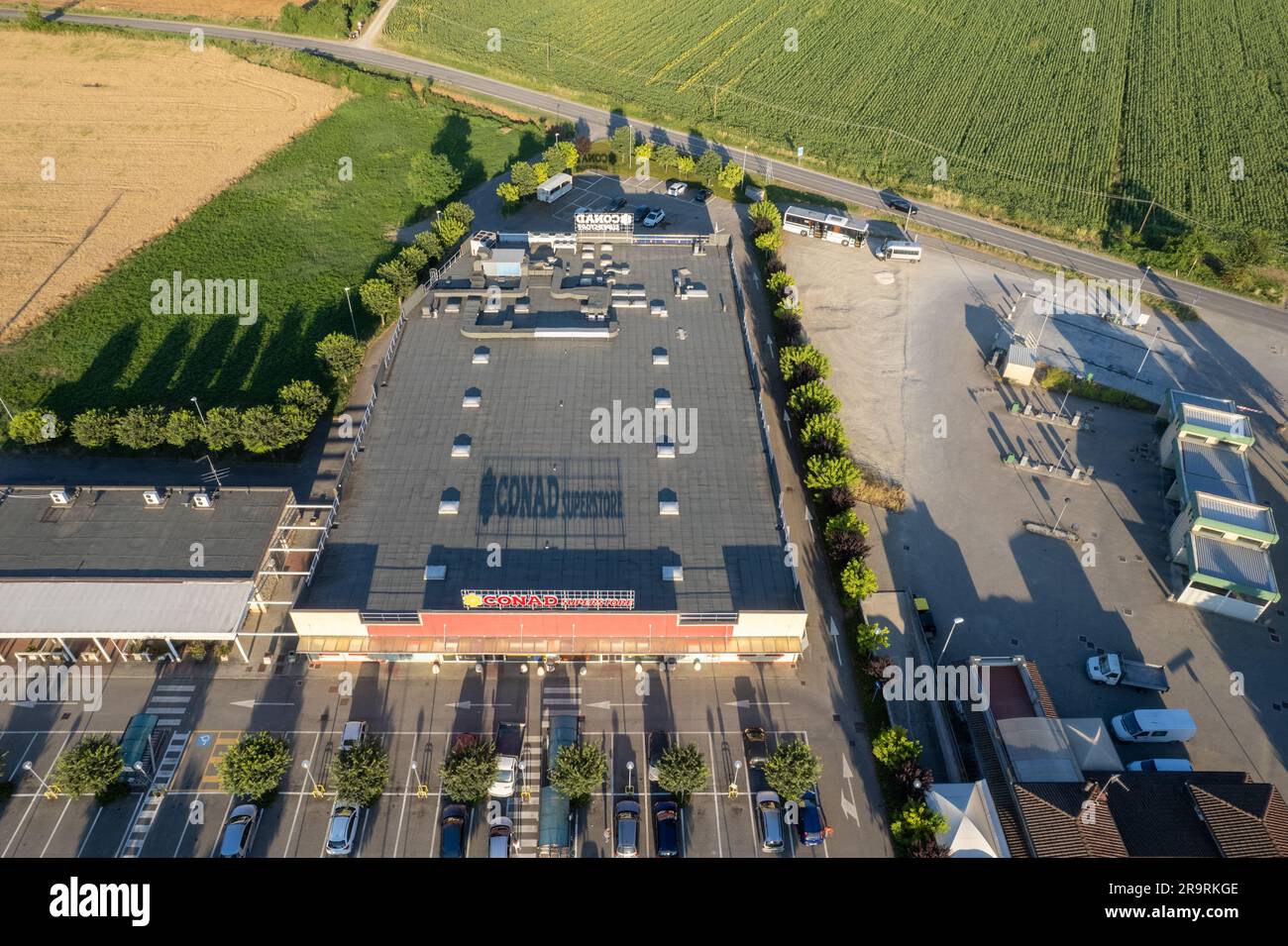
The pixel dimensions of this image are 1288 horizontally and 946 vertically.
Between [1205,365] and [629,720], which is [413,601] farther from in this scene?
[1205,365]

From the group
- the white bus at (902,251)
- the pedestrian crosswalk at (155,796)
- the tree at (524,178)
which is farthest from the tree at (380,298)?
the white bus at (902,251)

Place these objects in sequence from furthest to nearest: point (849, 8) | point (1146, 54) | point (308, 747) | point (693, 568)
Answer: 1. point (849, 8)
2. point (1146, 54)
3. point (693, 568)
4. point (308, 747)

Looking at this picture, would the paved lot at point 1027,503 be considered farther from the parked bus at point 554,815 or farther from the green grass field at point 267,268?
the green grass field at point 267,268

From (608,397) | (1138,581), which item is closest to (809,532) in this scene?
(608,397)

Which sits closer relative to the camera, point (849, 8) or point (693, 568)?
point (693, 568)
